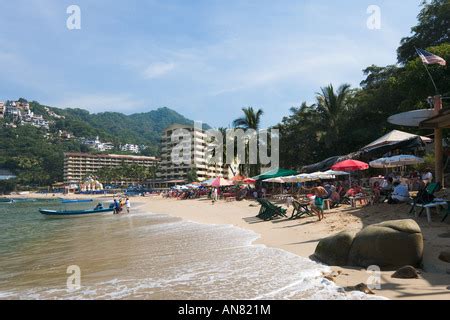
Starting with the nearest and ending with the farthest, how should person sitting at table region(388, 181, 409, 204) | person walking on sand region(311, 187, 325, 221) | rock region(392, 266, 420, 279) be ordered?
rock region(392, 266, 420, 279)
person sitting at table region(388, 181, 409, 204)
person walking on sand region(311, 187, 325, 221)

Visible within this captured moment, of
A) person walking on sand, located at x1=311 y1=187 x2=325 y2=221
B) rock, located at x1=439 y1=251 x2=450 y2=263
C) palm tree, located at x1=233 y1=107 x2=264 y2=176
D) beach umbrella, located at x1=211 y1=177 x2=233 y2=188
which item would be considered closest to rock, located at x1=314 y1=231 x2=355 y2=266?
rock, located at x1=439 y1=251 x2=450 y2=263

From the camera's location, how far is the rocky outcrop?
19.3ft

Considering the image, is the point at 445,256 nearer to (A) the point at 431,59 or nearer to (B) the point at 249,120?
(A) the point at 431,59

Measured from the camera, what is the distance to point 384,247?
5.96 meters

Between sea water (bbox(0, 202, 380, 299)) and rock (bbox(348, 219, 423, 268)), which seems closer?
sea water (bbox(0, 202, 380, 299))

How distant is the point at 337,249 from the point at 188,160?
113m

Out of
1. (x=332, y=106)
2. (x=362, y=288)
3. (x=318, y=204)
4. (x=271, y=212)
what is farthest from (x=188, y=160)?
(x=362, y=288)

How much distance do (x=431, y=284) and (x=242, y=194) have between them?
2686cm

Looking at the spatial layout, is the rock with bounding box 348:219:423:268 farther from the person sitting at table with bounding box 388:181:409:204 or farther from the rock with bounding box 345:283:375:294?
the person sitting at table with bounding box 388:181:409:204

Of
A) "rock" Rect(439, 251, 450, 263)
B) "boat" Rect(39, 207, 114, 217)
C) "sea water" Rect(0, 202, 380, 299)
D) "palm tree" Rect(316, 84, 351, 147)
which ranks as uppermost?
"palm tree" Rect(316, 84, 351, 147)

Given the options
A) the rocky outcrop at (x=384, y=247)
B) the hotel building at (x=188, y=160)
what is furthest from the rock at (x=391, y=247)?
the hotel building at (x=188, y=160)

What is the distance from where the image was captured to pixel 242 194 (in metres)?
31.7

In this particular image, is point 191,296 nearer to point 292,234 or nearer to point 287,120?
point 292,234
